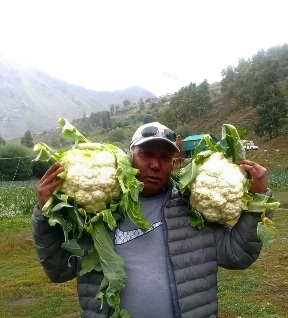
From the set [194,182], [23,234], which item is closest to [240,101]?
[23,234]

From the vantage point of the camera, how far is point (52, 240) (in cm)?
255

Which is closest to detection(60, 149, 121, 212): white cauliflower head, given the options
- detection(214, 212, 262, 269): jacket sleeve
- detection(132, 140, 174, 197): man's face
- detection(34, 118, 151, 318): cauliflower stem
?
detection(34, 118, 151, 318): cauliflower stem

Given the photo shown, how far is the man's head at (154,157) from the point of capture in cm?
263

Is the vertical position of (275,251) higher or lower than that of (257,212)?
lower

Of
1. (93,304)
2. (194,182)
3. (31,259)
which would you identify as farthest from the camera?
(31,259)

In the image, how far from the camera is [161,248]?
260 centimetres

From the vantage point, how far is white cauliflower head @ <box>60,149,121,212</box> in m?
2.53

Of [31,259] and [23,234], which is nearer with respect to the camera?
[31,259]

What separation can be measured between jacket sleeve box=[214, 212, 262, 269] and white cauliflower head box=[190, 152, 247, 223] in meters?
0.07

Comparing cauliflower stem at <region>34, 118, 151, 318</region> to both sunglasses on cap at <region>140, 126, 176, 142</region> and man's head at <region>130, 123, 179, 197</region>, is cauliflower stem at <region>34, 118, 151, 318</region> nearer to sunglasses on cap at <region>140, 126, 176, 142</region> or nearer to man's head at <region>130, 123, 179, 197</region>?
man's head at <region>130, 123, 179, 197</region>

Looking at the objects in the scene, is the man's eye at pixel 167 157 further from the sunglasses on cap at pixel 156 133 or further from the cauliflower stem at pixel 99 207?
the cauliflower stem at pixel 99 207

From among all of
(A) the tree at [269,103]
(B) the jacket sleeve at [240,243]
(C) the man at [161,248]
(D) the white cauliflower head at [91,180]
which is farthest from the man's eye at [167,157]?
(A) the tree at [269,103]

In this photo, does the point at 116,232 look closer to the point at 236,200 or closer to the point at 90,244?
the point at 90,244

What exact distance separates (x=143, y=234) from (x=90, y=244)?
0.30 m
